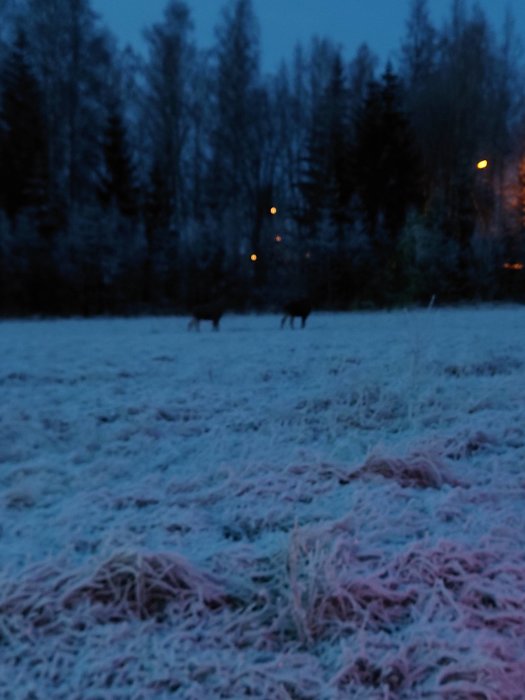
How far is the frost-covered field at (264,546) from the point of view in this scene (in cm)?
198

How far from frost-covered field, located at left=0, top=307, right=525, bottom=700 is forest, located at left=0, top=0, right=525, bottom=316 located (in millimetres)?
19527

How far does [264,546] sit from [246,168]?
31.2 meters

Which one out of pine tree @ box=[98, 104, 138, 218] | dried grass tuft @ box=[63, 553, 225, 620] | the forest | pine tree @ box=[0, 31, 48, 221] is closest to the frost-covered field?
dried grass tuft @ box=[63, 553, 225, 620]

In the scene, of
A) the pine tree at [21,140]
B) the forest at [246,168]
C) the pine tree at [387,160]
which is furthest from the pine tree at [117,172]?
the pine tree at [387,160]

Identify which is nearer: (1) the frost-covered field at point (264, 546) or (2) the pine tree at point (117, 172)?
(1) the frost-covered field at point (264, 546)

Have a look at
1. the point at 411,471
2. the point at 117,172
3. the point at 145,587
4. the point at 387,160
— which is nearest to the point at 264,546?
the point at 145,587

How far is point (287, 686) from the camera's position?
6.26 feet

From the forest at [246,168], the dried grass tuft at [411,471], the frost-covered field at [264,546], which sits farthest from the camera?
the forest at [246,168]

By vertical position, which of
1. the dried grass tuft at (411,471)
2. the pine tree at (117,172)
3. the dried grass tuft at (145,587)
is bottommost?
the dried grass tuft at (145,587)

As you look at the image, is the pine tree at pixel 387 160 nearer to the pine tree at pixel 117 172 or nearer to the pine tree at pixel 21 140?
the pine tree at pixel 117 172

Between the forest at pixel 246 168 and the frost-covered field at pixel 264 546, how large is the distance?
19.5 meters

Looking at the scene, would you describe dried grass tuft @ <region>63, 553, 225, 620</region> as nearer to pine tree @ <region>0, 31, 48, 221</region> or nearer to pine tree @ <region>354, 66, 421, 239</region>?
pine tree @ <region>0, 31, 48, 221</region>

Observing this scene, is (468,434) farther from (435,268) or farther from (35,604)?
(435,268)

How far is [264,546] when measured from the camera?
2.80 metres
